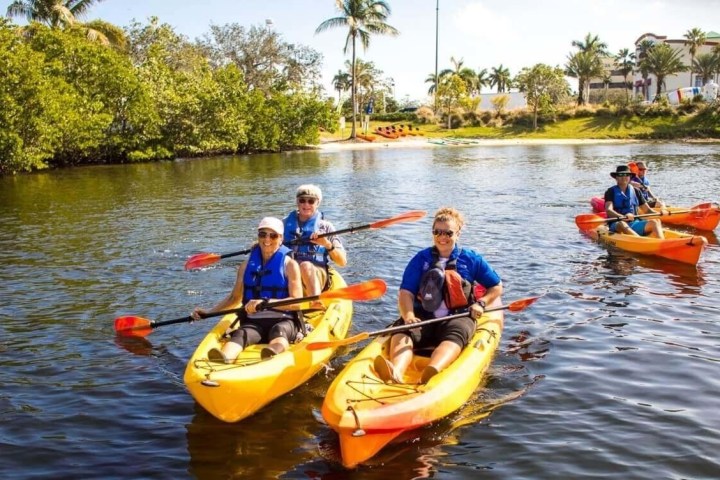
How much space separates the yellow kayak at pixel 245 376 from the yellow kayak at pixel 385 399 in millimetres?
588

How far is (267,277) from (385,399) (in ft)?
6.16

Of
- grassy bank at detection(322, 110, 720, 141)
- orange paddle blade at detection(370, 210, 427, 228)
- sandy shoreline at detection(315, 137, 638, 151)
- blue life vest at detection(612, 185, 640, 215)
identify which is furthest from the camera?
grassy bank at detection(322, 110, 720, 141)

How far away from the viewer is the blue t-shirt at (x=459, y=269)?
240 inches

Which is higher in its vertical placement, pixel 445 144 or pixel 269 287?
pixel 445 144

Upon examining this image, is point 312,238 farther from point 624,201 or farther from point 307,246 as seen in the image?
point 624,201

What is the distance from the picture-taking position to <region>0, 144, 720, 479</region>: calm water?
15.9 feet

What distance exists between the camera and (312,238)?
26.3 feet

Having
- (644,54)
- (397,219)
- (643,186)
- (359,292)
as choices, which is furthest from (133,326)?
(644,54)

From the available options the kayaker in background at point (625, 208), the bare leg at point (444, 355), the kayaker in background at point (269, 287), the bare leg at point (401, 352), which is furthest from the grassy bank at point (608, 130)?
the bare leg at point (444, 355)

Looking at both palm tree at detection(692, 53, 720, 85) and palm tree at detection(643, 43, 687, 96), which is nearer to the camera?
palm tree at detection(643, 43, 687, 96)

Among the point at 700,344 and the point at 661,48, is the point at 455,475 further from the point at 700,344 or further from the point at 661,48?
the point at 661,48

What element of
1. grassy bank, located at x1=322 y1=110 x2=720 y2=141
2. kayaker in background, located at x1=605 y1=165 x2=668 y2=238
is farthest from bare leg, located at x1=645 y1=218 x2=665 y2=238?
grassy bank, located at x1=322 y1=110 x2=720 y2=141

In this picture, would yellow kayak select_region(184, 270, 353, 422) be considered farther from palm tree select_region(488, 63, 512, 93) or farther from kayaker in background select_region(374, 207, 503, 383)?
palm tree select_region(488, 63, 512, 93)

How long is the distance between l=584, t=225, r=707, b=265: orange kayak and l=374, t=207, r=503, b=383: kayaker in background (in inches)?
225
